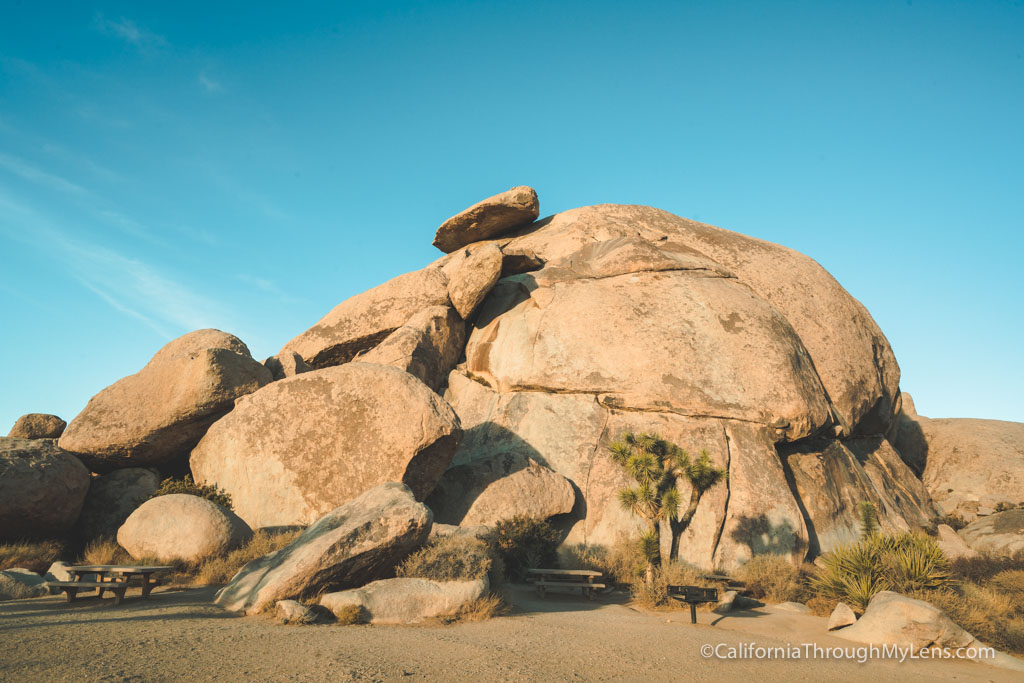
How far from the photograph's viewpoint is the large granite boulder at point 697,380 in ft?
54.1

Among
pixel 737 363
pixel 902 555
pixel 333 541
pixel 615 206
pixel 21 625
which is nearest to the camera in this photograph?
pixel 21 625

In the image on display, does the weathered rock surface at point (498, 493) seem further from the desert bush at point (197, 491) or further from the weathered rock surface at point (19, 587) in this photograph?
the weathered rock surface at point (19, 587)

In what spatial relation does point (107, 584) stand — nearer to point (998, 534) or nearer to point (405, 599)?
point (405, 599)

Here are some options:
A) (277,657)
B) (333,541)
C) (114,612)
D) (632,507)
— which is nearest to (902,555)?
(632,507)

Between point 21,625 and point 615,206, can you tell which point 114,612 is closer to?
point 21,625

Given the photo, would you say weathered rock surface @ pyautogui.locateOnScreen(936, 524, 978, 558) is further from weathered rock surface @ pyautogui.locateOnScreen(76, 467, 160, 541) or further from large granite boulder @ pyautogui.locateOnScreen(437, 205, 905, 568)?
weathered rock surface @ pyautogui.locateOnScreen(76, 467, 160, 541)

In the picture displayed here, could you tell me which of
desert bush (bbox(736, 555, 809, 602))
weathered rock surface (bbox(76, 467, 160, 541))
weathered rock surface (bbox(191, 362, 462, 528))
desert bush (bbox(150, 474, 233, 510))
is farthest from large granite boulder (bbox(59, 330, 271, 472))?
desert bush (bbox(736, 555, 809, 602))

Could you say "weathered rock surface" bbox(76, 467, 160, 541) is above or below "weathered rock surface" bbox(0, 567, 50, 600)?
above

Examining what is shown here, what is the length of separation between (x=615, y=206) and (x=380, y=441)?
50.0ft

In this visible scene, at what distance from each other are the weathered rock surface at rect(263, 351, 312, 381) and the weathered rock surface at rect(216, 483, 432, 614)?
11.1 meters

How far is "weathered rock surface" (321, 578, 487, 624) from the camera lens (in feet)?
28.8

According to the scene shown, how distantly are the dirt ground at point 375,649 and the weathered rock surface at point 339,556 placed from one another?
0.45m

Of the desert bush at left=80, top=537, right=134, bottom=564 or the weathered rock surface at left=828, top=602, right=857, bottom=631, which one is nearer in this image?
the weathered rock surface at left=828, top=602, right=857, bottom=631

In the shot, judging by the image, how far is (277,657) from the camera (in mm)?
6492
